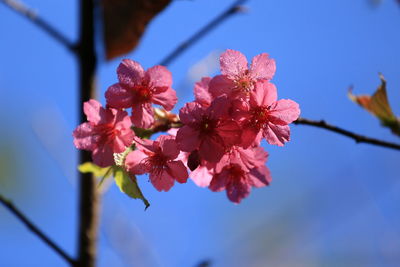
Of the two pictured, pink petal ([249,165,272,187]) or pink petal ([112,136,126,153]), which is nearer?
pink petal ([112,136,126,153])

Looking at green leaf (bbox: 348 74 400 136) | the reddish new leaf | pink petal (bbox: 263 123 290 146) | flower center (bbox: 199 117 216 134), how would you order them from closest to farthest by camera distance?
flower center (bbox: 199 117 216 134) < pink petal (bbox: 263 123 290 146) < green leaf (bbox: 348 74 400 136) < the reddish new leaf

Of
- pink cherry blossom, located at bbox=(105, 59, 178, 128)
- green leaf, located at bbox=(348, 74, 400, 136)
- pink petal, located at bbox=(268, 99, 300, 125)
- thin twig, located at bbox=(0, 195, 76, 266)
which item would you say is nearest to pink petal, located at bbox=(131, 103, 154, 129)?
pink cherry blossom, located at bbox=(105, 59, 178, 128)

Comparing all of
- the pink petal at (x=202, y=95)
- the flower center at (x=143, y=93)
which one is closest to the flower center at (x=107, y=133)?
the flower center at (x=143, y=93)

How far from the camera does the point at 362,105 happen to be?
1.67m

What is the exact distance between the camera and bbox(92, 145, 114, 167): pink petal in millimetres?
1331

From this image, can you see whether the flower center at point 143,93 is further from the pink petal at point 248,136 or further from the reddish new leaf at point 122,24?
the reddish new leaf at point 122,24

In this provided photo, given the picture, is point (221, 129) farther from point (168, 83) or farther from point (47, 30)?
point (47, 30)

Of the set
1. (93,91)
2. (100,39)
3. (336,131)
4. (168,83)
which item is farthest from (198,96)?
(100,39)

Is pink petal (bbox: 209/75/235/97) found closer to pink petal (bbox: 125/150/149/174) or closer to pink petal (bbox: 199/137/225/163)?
pink petal (bbox: 199/137/225/163)

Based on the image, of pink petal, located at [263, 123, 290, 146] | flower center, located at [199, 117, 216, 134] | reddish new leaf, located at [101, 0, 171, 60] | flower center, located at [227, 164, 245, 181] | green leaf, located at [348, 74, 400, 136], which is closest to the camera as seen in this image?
flower center, located at [199, 117, 216, 134]

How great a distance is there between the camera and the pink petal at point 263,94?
1.34m

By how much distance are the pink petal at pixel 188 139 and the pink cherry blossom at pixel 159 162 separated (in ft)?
0.16

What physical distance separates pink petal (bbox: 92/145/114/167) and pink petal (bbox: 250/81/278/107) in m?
0.37

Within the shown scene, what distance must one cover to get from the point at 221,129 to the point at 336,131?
289 mm
